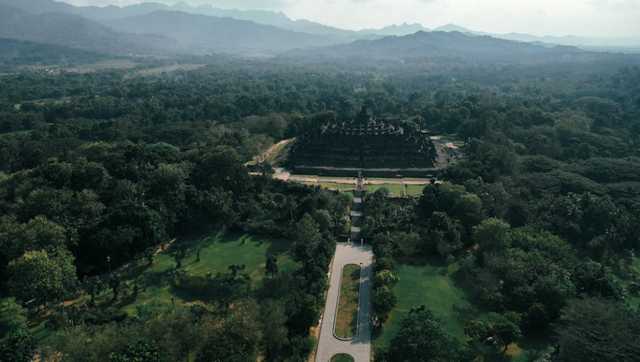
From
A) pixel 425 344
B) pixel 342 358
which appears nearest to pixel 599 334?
pixel 425 344

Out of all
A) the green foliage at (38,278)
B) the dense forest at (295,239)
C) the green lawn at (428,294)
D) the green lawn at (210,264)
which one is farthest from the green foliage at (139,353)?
the green lawn at (428,294)

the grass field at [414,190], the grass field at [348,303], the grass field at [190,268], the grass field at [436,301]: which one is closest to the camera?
the grass field at [436,301]

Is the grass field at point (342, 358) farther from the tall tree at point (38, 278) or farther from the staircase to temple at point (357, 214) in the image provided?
the tall tree at point (38, 278)


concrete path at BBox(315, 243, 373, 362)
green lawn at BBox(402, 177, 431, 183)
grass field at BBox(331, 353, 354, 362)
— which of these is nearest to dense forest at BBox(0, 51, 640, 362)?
concrete path at BBox(315, 243, 373, 362)

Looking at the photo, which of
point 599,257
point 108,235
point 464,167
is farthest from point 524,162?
point 108,235

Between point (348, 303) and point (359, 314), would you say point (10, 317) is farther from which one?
point (359, 314)

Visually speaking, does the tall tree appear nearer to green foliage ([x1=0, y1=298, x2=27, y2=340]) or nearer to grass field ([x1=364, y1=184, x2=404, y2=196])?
green foliage ([x1=0, y1=298, x2=27, y2=340])
